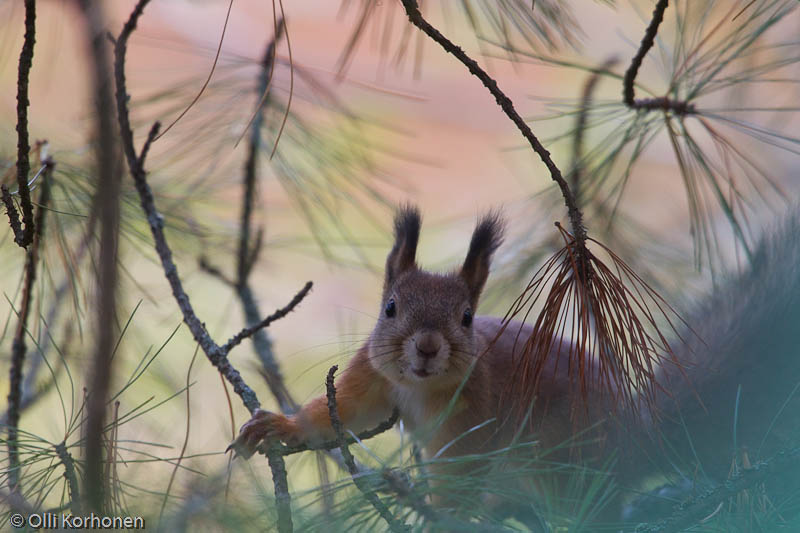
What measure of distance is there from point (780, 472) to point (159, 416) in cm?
144

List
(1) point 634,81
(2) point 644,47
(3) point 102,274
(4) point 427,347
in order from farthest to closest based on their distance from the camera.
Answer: (4) point 427,347 < (1) point 634,81 < (2) point 644,47 < (3) point 102,274

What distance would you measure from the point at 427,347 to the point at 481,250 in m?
0.25

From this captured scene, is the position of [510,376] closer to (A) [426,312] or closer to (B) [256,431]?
(A) [426,312]

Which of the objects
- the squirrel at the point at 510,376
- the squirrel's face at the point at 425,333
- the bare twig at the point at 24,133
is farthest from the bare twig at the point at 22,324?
the squirrel's face at the point at 425,333

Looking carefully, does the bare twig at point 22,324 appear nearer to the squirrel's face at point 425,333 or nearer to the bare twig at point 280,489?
the bare twig at point 280,489

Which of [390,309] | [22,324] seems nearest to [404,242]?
[390,309]

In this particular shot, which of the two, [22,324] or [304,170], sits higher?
[304,170]

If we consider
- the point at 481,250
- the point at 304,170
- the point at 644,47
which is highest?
the point at 304,170

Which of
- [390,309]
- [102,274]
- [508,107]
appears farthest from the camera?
[390,309]

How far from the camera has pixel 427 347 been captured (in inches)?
48.3

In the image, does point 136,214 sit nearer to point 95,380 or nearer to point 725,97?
point 95,380

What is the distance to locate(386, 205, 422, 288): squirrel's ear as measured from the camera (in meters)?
1.40

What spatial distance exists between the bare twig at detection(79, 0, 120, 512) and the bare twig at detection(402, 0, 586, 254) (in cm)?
32

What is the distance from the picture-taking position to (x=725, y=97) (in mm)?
2082
